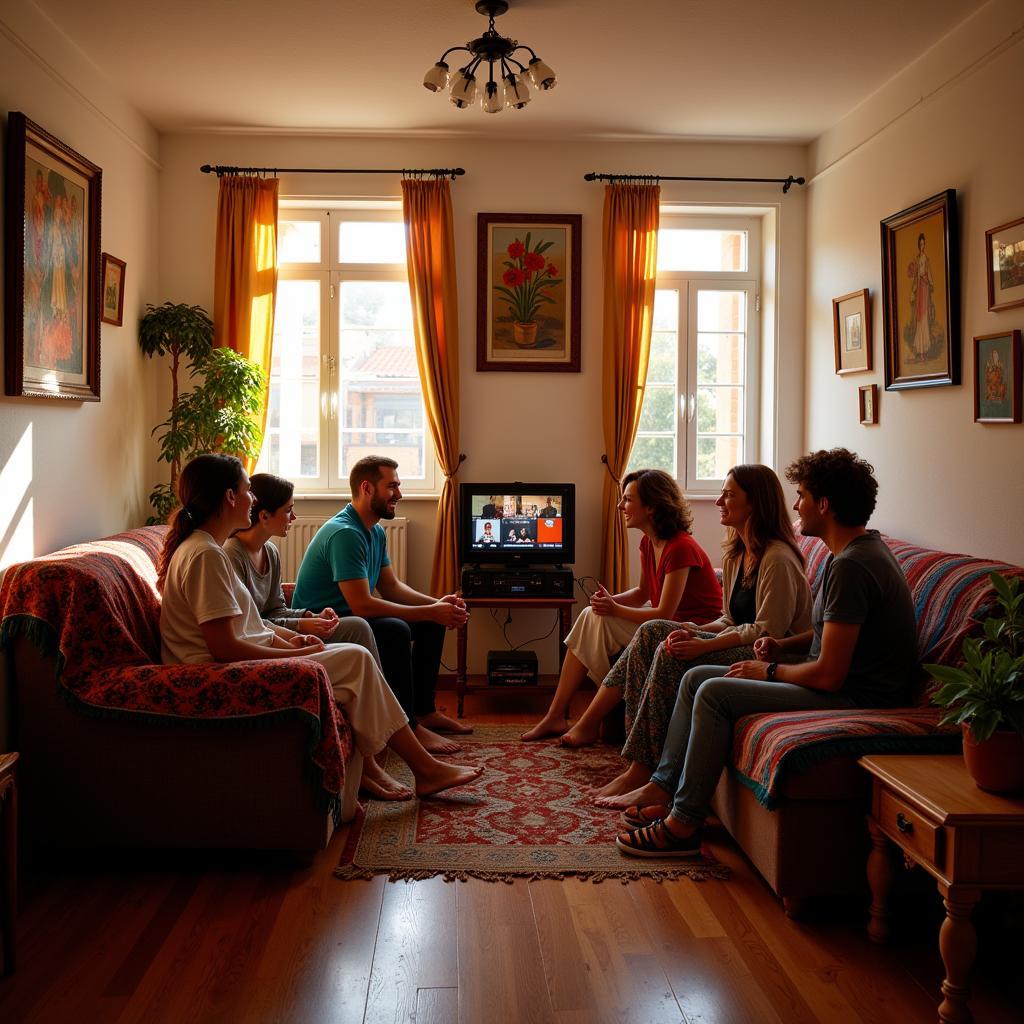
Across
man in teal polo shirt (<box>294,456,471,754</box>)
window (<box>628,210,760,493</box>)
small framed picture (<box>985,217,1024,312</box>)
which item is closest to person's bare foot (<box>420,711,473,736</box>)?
man in teal polo shirt (<box>294,456,471,754</box>)

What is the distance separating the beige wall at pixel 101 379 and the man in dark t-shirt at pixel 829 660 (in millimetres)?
2457

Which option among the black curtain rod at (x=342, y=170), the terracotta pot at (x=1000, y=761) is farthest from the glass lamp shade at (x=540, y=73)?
the terracotta pot at (x=1000, y=761)

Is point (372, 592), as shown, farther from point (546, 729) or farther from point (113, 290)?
point (113, 290)

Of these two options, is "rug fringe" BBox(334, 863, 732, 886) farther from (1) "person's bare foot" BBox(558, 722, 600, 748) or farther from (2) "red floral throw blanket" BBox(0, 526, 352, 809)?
(1) "person's bare foot" BBox(558, 722, 600, 748)

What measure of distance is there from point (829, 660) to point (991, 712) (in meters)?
0.68

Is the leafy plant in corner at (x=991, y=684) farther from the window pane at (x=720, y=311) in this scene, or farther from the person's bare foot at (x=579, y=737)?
the window pane at (x=720, y=311)

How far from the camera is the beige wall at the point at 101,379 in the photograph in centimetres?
362

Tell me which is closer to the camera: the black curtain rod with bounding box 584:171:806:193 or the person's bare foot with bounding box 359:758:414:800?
the person's bare foot with bounding box 359:758:414:800

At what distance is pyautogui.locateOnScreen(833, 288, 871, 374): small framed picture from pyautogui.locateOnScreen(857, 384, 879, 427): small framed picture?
0.35 feet

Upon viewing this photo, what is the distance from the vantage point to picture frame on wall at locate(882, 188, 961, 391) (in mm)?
3900

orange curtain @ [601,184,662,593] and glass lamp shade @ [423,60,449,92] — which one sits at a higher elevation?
glass lamp shade @ [423,60,449,92]

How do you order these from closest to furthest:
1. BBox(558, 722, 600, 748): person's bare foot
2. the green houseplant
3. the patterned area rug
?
the patterned area rug
BBox(558, 722, 600, 748): person's bare foot
the green houseplant

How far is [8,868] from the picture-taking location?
235 centimetres

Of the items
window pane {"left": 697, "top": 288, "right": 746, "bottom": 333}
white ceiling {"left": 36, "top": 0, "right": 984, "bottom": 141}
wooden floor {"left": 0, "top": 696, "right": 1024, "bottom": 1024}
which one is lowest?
wooden floor {"left": 0, "top": 696, "right": 1024, "bottom": 1024}
